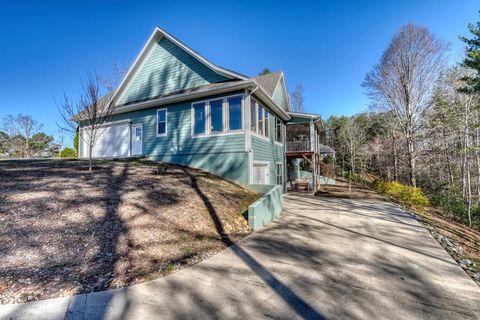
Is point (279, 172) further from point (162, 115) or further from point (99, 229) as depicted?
point (99, 229)

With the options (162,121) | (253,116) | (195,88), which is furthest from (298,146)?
(162,121)

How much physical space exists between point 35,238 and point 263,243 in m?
4.27

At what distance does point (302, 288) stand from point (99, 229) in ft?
12.6

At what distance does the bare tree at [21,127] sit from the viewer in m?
33.6

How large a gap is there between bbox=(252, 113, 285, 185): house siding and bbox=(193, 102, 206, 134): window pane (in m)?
2.62

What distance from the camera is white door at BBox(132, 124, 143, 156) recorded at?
13.6 m

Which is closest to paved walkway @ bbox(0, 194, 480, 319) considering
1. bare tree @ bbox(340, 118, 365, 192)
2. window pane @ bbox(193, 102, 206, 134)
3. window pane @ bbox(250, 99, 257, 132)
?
window pane @ bbox(250, 99, 257, 132)

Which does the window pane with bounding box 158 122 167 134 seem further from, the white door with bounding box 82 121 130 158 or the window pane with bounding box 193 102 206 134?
the white door with bounding box 82 121 130 158

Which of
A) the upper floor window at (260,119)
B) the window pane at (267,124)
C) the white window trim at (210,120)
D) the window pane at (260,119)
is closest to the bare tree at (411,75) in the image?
the window pane at (267,124)

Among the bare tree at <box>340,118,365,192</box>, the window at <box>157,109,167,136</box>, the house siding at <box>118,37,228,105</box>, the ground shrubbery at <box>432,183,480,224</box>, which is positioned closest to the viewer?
the house siding at <box>118,37,228,105</box>

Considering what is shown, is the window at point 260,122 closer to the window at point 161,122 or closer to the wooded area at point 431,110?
the window at point 161,122

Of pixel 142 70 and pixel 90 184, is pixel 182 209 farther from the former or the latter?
pixel 142 70

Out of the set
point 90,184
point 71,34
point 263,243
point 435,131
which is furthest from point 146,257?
point 435,131

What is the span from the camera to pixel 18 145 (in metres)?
33.8
